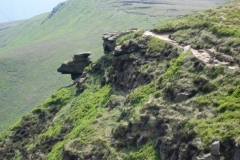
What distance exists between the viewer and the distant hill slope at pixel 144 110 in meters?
26.7

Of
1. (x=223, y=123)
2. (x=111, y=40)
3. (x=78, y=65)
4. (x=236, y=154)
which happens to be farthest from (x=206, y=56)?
(x=78, y=65)

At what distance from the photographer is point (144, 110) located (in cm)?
3434

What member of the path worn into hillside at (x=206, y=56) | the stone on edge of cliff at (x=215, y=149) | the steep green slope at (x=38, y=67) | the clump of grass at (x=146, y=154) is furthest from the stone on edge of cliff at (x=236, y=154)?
the steep green slope at (x=38, y=67)

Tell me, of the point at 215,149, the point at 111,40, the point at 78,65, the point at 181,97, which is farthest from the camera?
the point at 78,65

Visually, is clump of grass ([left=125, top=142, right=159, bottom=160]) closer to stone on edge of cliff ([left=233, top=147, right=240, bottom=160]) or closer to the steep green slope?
stone on edge of cliff ([left=233, top=147, right=240, bottom=160])

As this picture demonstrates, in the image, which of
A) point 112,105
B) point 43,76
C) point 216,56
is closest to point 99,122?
point 112,105

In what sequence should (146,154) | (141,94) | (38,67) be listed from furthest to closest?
1. (38,67)
2. (141,94)
3. (146,154)

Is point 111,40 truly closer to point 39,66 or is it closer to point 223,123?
point 223,123

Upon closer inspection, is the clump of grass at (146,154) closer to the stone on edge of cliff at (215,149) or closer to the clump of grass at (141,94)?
the stone on edge of cliff at (215,149)

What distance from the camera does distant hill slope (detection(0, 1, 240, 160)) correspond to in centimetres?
2669

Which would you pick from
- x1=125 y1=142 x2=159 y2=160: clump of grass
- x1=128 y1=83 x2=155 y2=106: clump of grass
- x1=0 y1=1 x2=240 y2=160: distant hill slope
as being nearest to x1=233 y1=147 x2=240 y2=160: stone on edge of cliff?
x1=0 y1=1 x2=240 y2=160: distant hill slope

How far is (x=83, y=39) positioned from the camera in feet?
568

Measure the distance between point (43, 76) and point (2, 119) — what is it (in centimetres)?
3325

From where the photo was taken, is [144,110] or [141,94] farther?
[141,94]
